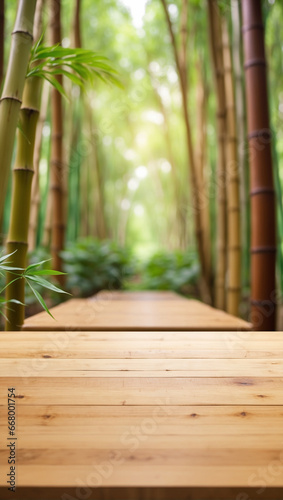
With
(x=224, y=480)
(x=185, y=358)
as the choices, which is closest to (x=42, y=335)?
(x=185, y=358)

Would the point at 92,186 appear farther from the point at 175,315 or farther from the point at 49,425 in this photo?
the point at 49,425

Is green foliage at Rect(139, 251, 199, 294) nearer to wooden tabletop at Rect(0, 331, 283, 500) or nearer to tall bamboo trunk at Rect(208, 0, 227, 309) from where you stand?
tall bamboo trunk at Rect(208, 0, 227, 309)

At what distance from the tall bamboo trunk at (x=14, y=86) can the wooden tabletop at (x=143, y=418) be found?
41cm

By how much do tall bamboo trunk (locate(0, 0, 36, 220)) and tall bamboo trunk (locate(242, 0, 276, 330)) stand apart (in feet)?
3.11

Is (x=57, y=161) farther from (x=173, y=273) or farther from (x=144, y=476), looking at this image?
(x=144, y=476)

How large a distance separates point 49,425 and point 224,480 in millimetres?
288

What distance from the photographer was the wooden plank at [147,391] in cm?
70

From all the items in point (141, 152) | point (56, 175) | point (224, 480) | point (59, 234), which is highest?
point (141, 152)

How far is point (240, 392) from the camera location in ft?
2.39

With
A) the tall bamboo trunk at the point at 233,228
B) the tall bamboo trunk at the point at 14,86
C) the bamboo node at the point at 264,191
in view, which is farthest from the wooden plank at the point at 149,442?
the tall bamboo trunk at the point at 233,228

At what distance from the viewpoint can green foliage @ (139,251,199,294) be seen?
11.4 ft

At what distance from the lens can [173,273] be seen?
12.1 ft

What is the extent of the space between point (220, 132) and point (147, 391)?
2160 millimetres
